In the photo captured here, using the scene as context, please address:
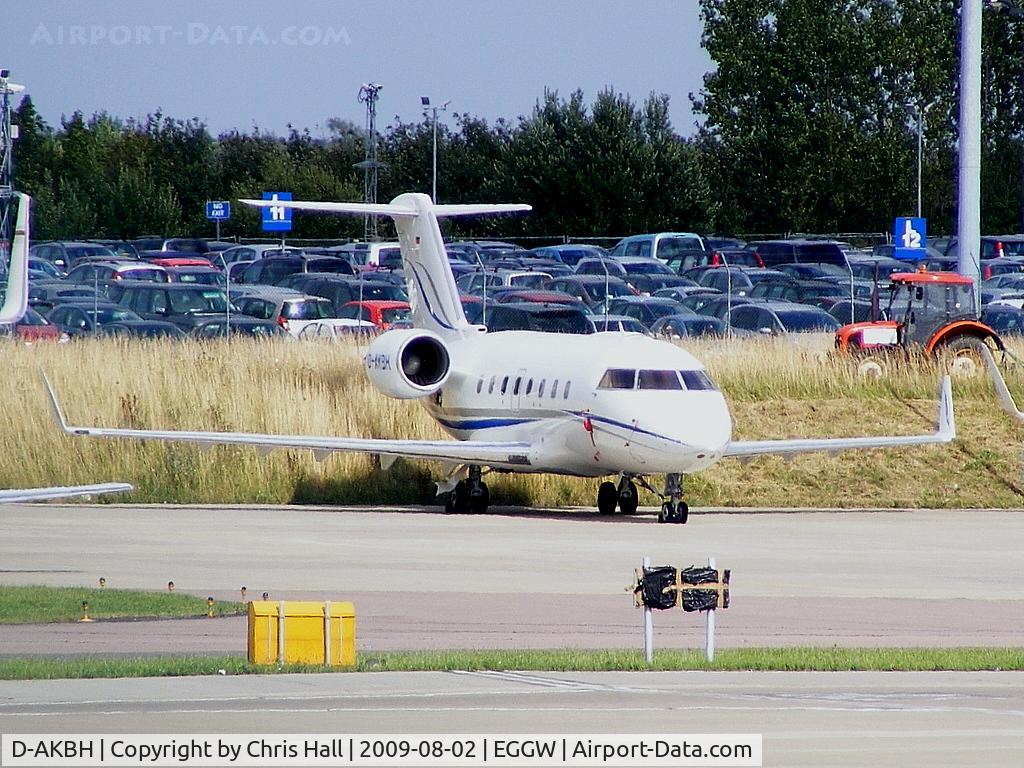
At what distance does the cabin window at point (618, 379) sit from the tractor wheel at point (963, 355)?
9906 mm

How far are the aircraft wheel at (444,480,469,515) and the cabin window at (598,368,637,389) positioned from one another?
130 inches

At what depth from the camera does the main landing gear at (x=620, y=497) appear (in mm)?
29031

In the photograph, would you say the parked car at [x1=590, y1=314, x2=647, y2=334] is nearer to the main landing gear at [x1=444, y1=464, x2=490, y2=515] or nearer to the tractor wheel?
the tractor wheel

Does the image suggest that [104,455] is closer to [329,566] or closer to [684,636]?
[329,566]

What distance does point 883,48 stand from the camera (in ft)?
269

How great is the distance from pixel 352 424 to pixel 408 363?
317 cm

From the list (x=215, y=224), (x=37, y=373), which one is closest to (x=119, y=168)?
(x=215, y=224)

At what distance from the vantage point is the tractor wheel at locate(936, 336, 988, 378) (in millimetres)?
35250

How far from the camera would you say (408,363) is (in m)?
30.4

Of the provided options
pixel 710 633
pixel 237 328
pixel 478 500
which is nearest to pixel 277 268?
pixel 237 328

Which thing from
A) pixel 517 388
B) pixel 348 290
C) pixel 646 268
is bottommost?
pixel 517 388

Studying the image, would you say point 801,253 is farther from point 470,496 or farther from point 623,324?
point 470,496

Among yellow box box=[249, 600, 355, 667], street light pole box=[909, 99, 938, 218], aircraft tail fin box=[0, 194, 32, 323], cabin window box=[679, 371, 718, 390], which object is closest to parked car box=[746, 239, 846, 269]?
street light pole box=[909, 99, 938, 218]

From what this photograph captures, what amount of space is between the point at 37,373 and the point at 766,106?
53.0 meters
